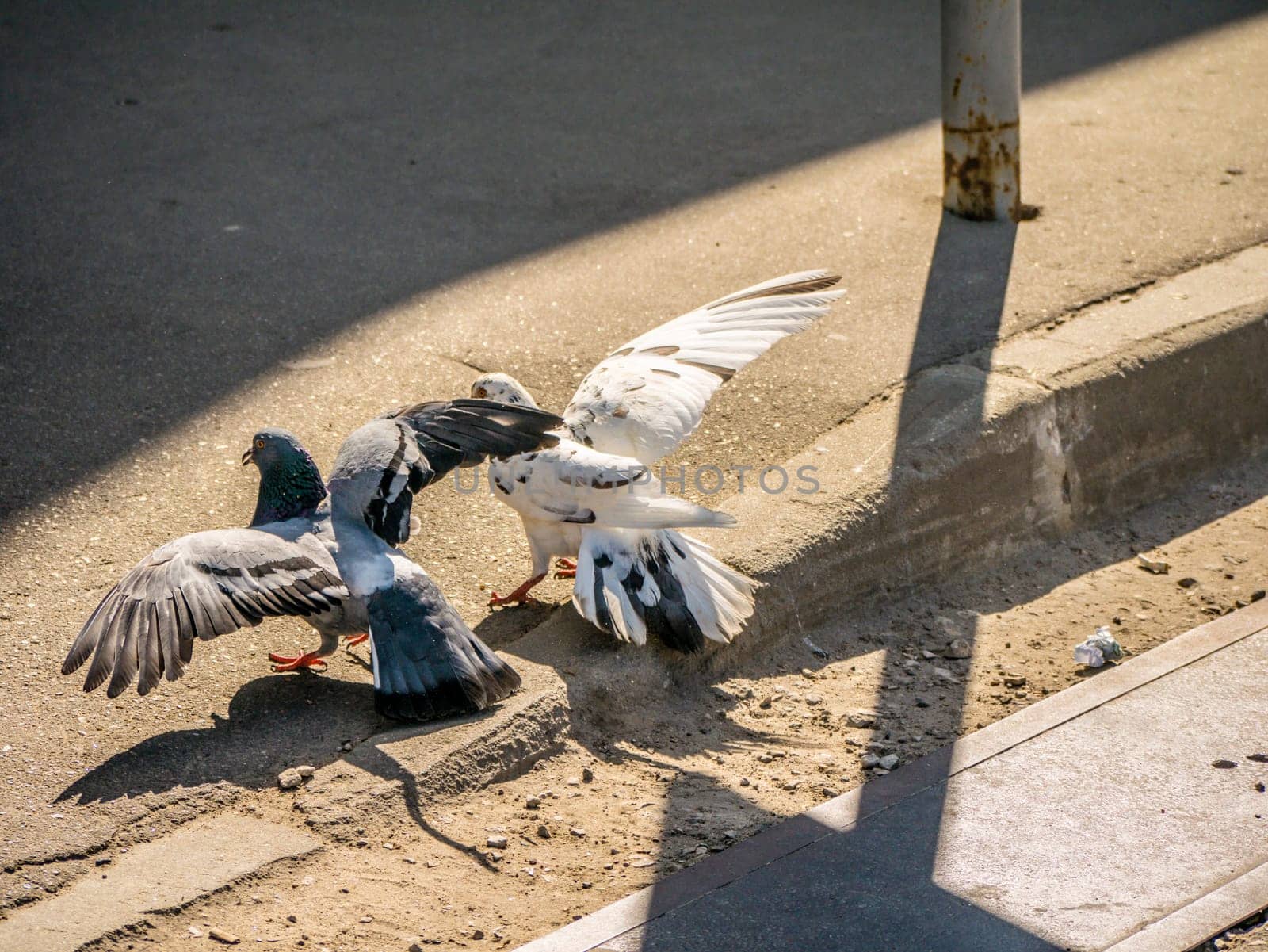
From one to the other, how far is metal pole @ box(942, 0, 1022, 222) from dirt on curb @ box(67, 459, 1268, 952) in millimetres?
1608

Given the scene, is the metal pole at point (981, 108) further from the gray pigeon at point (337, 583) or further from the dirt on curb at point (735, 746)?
the gray pigeon at point (337, 583)

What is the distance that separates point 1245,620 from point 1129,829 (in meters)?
1.20

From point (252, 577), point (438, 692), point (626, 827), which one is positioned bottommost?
point (626, 827)

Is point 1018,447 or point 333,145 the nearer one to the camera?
point 1018,447

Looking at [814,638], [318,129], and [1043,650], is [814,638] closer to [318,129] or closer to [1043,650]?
[1043,650]

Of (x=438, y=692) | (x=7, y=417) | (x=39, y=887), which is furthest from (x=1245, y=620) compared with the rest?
(x=7, y=417)

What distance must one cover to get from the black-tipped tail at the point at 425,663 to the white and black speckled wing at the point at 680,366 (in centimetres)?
83

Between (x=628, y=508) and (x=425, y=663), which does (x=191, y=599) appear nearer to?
(x=425, y=663)

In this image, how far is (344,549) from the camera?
3510mm

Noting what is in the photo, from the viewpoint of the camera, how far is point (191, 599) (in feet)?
10.8

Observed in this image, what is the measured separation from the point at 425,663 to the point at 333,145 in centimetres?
423

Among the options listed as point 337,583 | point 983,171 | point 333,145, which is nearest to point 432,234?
point 333,145

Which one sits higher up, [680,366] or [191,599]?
[680,366]

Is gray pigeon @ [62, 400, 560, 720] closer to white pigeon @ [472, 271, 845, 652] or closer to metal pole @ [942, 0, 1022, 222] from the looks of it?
white pigeon @ [472, 271, 845, 652]
